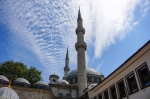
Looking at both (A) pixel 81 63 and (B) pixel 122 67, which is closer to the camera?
(B) pixel 122 67

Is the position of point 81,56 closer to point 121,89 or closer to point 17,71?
point 17,71

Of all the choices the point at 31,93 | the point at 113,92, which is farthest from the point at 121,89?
the point at 31,93

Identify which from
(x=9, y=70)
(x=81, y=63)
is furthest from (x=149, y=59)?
(x=9, y=70)

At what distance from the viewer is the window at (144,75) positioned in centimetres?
726

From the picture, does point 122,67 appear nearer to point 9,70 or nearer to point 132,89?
point 132,89

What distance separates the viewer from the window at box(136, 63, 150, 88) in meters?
7.26

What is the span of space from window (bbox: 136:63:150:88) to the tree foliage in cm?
1695

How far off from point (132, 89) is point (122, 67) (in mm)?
1365

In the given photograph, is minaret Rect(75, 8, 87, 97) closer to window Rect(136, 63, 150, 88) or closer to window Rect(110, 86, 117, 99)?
window Rect(110, 86, 117, 99)

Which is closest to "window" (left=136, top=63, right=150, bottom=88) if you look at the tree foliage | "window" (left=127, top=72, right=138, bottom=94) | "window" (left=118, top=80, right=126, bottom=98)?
"window" (left=127, top=72, right=138, bottom=94)

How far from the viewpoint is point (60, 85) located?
22.2 m

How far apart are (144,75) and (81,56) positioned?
1439cm

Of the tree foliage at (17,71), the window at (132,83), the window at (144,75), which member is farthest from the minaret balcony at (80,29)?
the window at (144,75)

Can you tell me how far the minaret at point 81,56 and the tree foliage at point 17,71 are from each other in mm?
6348
